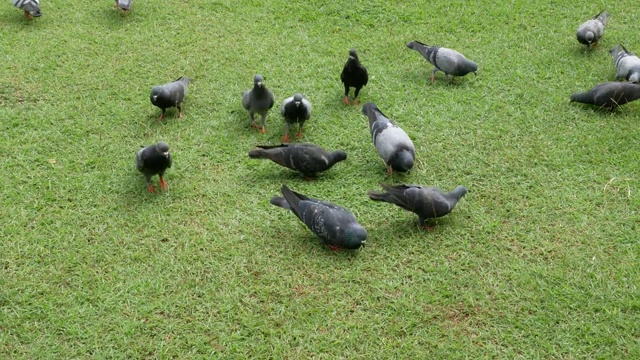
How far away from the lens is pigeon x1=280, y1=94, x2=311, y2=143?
5664mm

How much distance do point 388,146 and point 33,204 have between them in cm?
305

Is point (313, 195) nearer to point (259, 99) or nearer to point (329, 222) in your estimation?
point (329, 222)

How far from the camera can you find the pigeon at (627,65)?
6289 mm

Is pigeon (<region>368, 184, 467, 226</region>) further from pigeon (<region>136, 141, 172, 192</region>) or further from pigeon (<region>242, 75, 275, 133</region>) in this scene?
pigeon (<region>136, 141, 172, 192</region>)

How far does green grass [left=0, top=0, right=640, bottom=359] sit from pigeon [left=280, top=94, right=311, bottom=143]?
23 centimetres

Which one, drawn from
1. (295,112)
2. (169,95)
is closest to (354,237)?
(295,112)

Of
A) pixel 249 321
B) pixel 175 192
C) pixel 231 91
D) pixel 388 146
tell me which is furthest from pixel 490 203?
pixel 231 91

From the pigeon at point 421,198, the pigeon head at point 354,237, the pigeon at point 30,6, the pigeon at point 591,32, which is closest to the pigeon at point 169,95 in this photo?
the pigeon at point 421,198

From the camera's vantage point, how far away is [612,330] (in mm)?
3996

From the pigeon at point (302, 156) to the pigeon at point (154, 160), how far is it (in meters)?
0.75

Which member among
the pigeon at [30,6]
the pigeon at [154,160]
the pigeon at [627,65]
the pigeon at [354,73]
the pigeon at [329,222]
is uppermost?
the pigeon at [627,65]

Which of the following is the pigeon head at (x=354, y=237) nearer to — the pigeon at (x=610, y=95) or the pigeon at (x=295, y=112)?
the pigeon at (x=295, y=112)

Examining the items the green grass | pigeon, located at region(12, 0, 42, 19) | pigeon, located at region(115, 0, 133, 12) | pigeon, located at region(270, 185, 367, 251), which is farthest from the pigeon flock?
pigeon, located at region(12, 0, 42, 19)

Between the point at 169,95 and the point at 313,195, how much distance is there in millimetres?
1897
